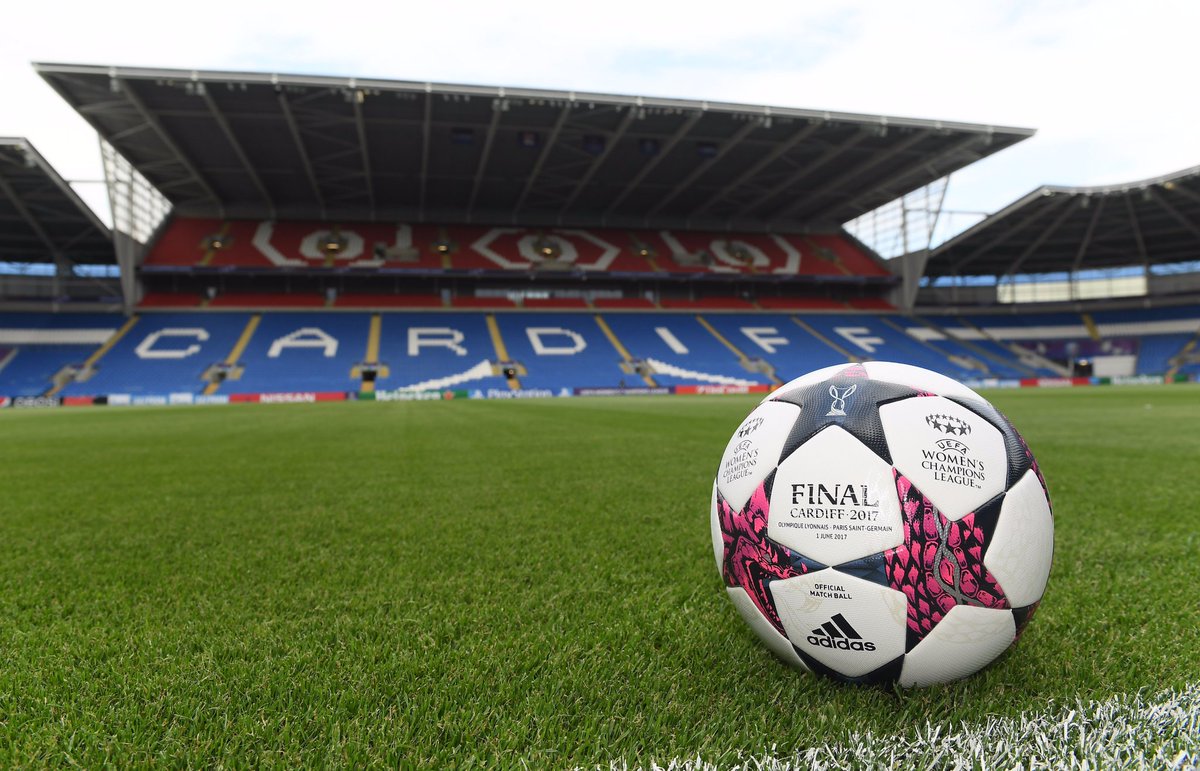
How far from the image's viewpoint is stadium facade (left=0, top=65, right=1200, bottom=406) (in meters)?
24.9

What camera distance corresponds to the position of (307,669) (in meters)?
1.70

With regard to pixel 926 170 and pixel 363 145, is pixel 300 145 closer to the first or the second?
pixel 363 145

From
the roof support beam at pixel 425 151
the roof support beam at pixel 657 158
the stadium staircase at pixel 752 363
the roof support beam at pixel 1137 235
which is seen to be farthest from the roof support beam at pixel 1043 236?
the roof support beam at pixel 425 151

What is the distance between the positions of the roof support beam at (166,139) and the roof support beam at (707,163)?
21697mm

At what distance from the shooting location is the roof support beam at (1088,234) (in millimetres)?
32312

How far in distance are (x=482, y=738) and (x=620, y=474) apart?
4.02 m

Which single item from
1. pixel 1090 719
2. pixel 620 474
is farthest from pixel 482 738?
pixel 620 474

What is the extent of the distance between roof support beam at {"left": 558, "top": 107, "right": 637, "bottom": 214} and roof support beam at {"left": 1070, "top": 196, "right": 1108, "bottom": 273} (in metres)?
24.3

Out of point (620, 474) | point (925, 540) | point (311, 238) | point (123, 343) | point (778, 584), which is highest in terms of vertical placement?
point (311, 238)

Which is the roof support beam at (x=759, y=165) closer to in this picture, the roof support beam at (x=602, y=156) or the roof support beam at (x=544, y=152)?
the roof support beam at (x=602, y=156)

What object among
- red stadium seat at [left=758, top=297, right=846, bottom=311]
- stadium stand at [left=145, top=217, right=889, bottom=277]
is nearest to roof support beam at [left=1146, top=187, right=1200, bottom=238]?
stadium stand at [left=145, top=217, right=889, bottom=277]

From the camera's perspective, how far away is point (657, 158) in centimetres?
2923

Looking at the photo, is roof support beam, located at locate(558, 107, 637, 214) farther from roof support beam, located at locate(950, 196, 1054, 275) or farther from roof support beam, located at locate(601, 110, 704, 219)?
roof support beam, located at locate(950, 196, 1054, 275)

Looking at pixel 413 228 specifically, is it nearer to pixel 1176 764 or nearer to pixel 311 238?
pixel 311 238
